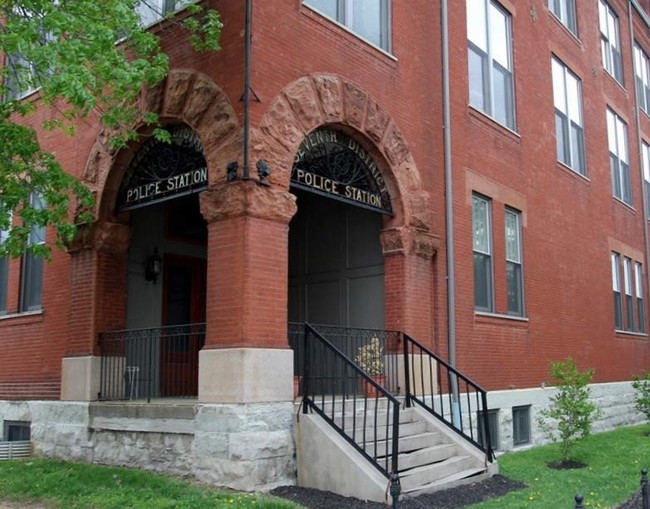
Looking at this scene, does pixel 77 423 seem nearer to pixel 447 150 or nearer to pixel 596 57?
pixel 447 150

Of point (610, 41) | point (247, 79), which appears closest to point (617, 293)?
point (610, 41)

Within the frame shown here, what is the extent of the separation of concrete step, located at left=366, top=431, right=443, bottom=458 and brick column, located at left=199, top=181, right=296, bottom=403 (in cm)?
122

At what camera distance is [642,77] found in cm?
2444

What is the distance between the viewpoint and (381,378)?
34.3ft

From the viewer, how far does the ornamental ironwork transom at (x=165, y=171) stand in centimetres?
951

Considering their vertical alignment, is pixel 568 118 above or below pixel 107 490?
above

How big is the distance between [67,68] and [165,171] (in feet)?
9.66

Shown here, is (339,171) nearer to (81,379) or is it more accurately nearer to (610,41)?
(81,379)

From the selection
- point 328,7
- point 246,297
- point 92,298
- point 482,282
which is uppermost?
point 328,7

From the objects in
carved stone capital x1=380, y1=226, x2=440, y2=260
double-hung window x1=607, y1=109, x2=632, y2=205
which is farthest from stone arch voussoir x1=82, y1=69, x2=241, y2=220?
double-hung window x1=607, y1=109, x2=632, y2=205

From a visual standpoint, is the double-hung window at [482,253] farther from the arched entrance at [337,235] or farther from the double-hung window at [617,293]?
the double-hung window at [617,293]

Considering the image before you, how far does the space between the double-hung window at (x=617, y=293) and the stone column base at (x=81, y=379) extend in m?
13.6

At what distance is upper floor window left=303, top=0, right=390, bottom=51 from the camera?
34.6 ft

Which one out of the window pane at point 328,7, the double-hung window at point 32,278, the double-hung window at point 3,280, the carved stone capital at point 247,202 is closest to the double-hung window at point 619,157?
the window pane at point 328,7
